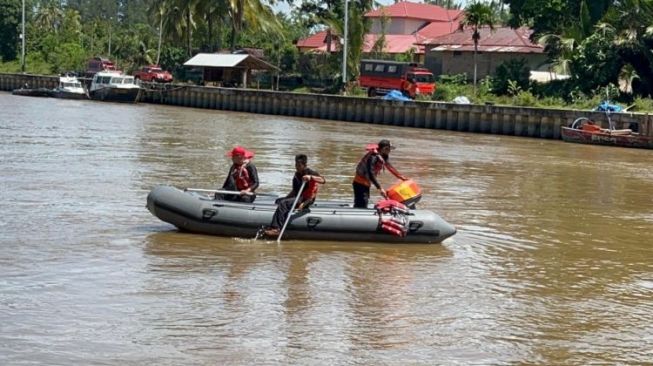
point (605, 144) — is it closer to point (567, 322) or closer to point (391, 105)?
point (391, 105)

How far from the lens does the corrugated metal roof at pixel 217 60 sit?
213 feet

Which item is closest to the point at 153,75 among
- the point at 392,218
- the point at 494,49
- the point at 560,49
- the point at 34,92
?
the point at 34,92

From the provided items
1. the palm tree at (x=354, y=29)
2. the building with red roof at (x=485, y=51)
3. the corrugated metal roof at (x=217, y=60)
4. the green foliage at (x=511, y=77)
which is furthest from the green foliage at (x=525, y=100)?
the corrugated metal roof at (x=217, y=60)

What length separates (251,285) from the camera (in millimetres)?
13242

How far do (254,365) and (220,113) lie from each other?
161 ft

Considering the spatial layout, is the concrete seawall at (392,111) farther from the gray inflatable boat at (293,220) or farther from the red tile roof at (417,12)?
the gray inflatable boat at (293,220)

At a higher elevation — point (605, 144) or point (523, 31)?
point (523, 31)

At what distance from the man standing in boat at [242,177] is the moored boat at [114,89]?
48207mm

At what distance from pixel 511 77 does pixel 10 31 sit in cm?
5388

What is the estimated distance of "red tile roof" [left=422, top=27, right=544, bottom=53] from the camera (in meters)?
62.7

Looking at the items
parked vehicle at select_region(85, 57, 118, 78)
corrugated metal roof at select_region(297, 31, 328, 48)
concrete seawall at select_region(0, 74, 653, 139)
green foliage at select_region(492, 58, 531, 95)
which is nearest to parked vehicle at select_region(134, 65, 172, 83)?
concrete seawall at select_region(0, 74, 653, 139)

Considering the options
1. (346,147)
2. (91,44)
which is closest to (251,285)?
(346,147)

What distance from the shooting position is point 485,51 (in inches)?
2491

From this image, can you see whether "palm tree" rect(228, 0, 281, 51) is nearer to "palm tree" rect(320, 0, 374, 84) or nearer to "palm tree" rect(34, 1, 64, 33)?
"palm tree" rect(320, 0, 374, 84)
